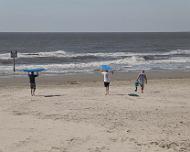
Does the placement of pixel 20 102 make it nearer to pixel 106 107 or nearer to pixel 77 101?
pixel 77 101

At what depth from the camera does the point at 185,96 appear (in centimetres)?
1908

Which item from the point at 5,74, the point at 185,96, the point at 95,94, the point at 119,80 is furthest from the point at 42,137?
the point at 5,74

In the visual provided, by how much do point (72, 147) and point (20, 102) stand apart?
278 inches

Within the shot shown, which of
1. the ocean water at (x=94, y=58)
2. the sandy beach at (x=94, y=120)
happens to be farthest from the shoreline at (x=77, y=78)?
the ocean water at (x=94, y=58)

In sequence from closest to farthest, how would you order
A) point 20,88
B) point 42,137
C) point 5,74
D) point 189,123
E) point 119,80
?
point 42,137, point 189,123, point 20,88, point 119,80, point 5,74

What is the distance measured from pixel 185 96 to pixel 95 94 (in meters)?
4.23

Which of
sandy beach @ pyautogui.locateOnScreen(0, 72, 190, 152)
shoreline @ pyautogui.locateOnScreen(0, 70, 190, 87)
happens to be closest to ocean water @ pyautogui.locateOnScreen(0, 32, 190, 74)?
shoreline @ pyautogui.locateOnScreen(0, 70, 190, 87)

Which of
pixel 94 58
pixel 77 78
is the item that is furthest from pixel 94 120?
pixel 94 58

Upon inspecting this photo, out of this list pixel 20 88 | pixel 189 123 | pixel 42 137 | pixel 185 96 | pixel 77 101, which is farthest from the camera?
pixel 20 88

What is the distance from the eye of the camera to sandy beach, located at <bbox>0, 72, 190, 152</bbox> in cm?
1088

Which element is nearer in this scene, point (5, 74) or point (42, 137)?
point (42, 137)

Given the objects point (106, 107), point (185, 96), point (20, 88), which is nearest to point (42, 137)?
point (106, 107)

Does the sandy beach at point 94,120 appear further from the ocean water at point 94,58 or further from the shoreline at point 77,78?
the ocean water at point 94,58

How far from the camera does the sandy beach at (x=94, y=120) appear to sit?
10.9m
